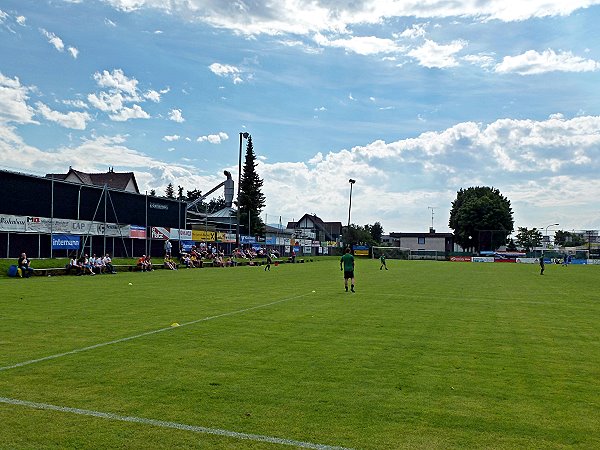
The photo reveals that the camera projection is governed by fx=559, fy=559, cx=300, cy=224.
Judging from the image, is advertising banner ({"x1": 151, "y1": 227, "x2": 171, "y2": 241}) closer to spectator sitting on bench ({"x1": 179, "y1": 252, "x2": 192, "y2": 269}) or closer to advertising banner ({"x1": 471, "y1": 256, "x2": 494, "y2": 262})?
spectator sitting on bench ({"x1": 179, "y1": 252, "x2": 192, "y2": 269})

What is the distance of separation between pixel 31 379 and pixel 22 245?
31301mm

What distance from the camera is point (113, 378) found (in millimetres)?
7395

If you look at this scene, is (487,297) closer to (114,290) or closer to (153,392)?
(114,290)

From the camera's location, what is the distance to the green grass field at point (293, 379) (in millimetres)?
5426

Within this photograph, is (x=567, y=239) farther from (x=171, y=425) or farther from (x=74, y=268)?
(x=171, y=425)

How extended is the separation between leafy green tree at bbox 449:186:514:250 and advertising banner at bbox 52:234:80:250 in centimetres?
8041

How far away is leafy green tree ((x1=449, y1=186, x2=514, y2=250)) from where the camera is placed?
105m

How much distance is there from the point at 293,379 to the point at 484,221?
106 meters

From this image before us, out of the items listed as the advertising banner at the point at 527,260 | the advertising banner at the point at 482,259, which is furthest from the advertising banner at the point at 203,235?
the advertising banner at the point at 527,260

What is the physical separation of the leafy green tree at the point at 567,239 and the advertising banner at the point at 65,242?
86263mm

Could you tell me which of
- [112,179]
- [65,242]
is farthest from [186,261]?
[112,179]

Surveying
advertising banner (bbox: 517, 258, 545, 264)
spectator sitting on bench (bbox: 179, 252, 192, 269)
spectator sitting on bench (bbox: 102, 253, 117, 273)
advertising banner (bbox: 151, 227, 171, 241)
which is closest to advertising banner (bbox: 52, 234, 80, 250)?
spectator sitting on bench (bbox: 102, 253, 117, 273)

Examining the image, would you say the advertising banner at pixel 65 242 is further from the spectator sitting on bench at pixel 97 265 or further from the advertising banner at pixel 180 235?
the advertising banner at pixel 180 235

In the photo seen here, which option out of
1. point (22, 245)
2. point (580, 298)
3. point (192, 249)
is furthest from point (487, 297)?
point (192, 249)
